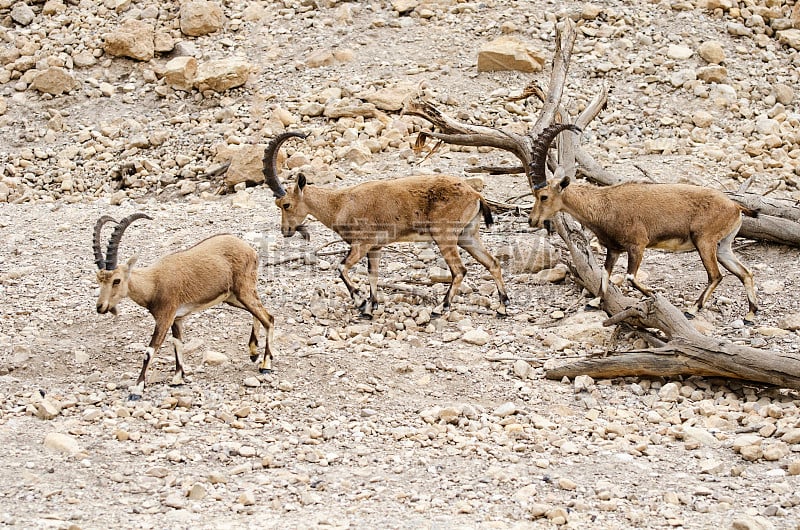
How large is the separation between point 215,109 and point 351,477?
11.3m

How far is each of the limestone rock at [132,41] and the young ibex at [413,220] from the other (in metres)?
8.56

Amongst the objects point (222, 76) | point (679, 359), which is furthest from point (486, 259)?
point (222, 76)

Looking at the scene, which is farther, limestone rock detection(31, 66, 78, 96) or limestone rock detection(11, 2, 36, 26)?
limestone rock detection(11, 2, 36, 26)

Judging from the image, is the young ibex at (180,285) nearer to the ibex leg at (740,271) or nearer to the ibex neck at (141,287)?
the ibex neck at (141,287)

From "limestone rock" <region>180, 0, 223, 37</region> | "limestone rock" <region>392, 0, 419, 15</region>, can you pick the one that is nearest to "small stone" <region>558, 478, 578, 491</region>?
"limestone rock" <region>392, 0, 419, 15</region>

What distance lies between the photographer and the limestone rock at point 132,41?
719 inches

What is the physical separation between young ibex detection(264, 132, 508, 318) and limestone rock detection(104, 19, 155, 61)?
337 inches

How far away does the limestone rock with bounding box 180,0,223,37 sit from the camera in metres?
18.9

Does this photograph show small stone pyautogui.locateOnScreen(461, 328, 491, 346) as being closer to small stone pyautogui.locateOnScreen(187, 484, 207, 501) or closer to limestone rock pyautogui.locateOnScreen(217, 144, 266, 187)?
small stone pyautogui.locateOnScreen(187, 484, 207, 501)

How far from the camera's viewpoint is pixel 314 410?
27.4 ft

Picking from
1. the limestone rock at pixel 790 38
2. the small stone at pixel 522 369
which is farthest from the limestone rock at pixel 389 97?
the small stone at pixel 522 369

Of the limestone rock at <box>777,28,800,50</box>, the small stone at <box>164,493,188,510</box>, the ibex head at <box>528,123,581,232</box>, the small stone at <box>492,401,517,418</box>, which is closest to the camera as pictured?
the small stone at <box>164,493,188,510</box>

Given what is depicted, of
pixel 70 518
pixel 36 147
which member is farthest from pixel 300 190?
pixel 36 147

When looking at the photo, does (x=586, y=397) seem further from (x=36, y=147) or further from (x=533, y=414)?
(x=36, y=147)
